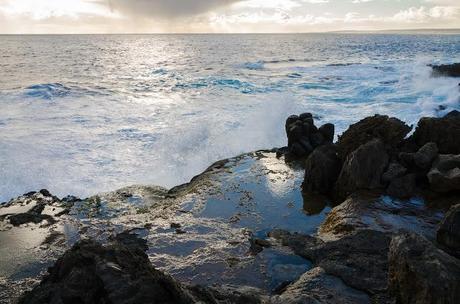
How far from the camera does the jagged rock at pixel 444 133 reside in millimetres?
9938

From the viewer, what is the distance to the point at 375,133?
10.0m

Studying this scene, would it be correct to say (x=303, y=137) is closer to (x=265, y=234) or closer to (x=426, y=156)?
(x=426, y=156)

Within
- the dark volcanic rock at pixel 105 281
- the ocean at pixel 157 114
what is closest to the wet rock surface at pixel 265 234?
the dark volcanic rock at pixel 105 281

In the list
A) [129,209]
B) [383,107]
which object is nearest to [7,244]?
[129,209]

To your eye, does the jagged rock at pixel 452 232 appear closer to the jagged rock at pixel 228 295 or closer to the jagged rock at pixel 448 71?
the jagged rock at pixel 228 295

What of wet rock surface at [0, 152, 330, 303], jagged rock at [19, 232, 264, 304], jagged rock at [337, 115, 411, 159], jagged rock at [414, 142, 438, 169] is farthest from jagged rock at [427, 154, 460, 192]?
jagged rock at [19, 232, 264, 304]

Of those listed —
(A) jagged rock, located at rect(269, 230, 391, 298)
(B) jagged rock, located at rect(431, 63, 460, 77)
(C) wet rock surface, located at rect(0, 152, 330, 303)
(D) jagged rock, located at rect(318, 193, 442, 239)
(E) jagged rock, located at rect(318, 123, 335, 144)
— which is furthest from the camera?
(B) jagged rock, located at rect(431, 63, 460, 77)

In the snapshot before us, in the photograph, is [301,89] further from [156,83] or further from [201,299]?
[201,299]

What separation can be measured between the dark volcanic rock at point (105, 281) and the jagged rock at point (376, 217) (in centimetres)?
381

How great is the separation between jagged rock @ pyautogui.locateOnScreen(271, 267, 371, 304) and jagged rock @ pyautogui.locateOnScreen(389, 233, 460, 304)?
593 mm

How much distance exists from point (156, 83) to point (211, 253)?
96.9 ft

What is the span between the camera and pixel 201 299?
4094mm

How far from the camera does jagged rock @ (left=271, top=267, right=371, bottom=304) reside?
15.9 ft

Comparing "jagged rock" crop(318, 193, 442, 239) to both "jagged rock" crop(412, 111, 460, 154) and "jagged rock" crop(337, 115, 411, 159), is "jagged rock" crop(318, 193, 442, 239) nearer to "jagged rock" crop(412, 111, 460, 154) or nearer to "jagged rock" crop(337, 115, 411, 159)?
"jagged rock" crop(337, 115, 411, 159)
